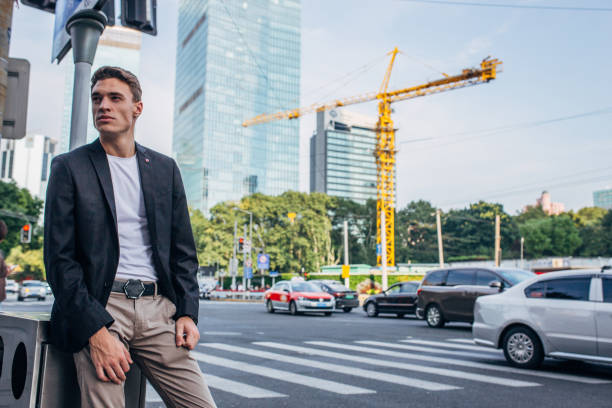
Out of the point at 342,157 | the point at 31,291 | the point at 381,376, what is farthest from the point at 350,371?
the point at 342,157

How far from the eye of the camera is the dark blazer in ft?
6.73

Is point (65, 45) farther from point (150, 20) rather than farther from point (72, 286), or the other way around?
point (72, 286)

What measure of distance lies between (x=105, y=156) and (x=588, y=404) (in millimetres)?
5900

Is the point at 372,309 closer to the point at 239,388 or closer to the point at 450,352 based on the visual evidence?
the point at 450,352

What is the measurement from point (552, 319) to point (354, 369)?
3.09 m

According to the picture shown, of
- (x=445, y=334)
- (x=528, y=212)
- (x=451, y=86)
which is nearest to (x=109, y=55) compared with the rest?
(x=451, y=86)

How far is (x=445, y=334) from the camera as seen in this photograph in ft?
46.8

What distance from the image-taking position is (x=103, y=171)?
2.30 meters

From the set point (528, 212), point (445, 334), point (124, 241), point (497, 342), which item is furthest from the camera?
point (528, 212)

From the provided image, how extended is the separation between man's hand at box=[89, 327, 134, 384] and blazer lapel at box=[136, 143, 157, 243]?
464 mm

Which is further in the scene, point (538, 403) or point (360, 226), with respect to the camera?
point (360, 226)

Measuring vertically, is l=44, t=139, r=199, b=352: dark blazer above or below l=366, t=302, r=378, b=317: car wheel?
above

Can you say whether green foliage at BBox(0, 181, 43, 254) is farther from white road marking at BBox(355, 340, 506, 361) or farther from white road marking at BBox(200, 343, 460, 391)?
white road marking at BBox(355, 340, 506, 361)

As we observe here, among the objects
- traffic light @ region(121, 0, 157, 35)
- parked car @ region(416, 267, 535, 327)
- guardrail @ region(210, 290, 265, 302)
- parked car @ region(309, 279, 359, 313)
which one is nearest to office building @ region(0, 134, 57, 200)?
guardrail @ region(210, 290, 265, 302)
